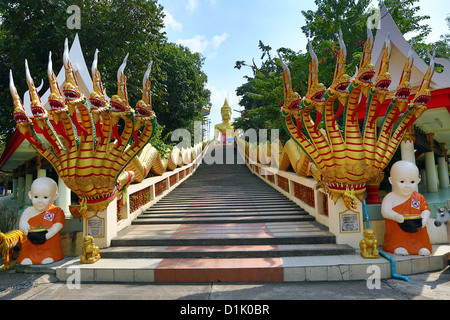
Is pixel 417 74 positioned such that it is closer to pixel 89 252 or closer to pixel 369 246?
pixel 369 246

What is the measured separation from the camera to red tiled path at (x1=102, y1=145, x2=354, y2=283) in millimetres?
4566

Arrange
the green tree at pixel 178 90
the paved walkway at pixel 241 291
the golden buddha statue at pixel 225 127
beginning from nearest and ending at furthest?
the paved walkway at pixel 241 291 < the green tree at pixel 178 90 < the golden buddha statue at pixel 225 127

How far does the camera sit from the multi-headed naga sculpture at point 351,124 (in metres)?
4.88

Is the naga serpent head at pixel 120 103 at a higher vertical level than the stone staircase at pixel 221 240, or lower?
higher

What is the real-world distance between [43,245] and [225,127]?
3655 cm

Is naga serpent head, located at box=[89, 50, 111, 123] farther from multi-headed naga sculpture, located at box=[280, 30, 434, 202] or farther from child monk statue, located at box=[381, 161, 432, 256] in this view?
child monk statue, located at box=[381, 161, 432, 256]

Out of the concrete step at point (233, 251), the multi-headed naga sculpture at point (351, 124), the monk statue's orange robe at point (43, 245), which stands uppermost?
the multi-headed naga sculpture at point (351, 124)

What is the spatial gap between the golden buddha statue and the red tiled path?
3087 centimetres

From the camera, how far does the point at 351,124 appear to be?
5.10 meters

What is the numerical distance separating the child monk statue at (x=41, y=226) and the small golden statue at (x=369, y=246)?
559 cm

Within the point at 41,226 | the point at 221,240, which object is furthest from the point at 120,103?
the point at 221,240

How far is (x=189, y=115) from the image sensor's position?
22344 mm

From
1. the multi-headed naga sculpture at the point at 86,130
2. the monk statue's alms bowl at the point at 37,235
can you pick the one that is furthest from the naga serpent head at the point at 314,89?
the monk statue's alms bowl at the point at 37,235

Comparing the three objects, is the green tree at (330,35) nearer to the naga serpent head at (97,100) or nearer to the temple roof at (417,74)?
the temple roof at (417,74)
